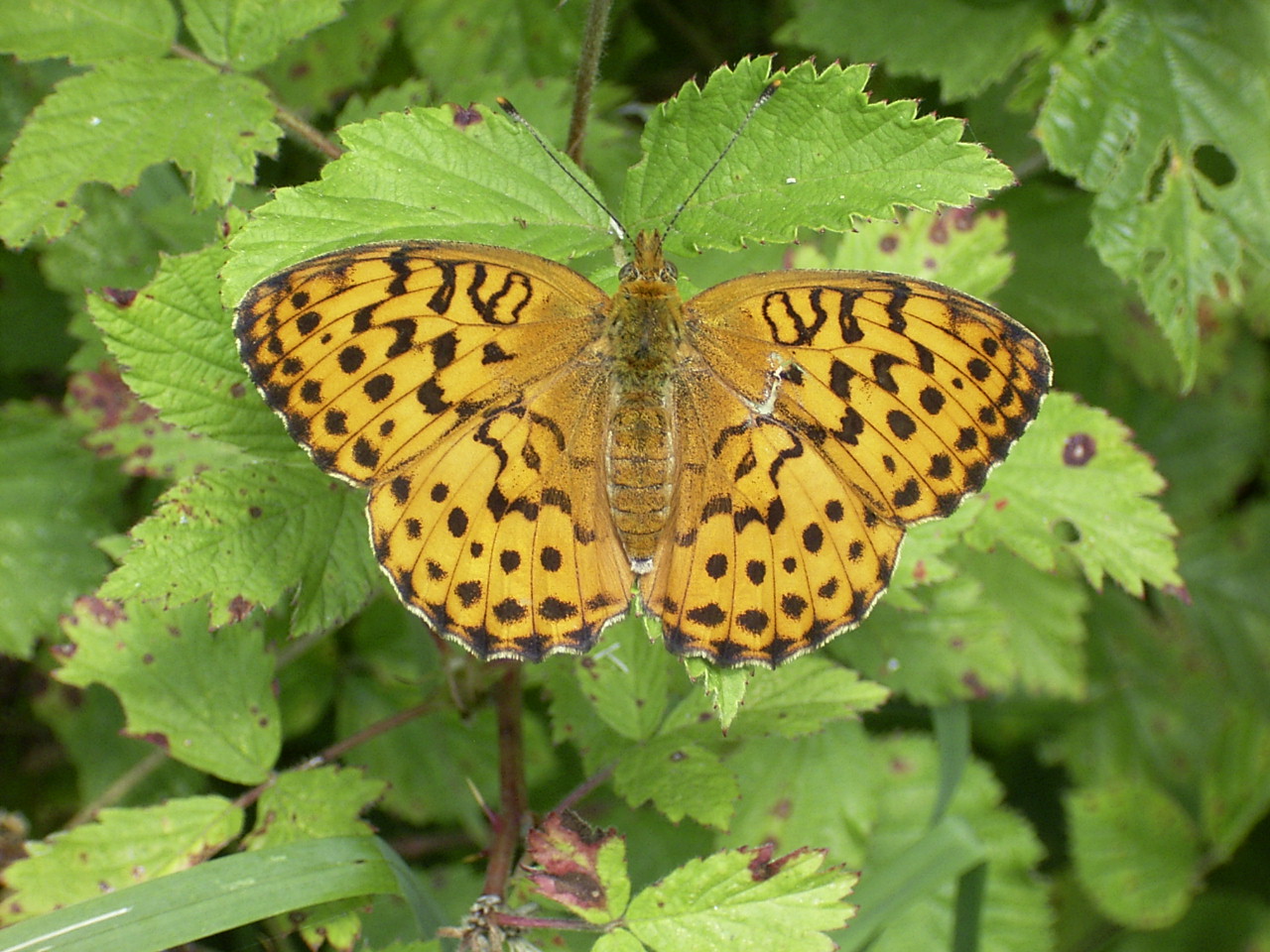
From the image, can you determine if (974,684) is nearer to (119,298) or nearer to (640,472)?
(640,472)

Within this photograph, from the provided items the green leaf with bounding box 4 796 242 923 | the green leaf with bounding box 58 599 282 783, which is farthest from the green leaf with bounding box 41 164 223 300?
the green leaf with bounding box 4 796 242 923

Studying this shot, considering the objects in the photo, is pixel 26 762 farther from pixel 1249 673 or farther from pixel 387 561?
pixel 1249 673

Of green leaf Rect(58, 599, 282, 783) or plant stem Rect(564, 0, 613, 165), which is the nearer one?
plant stem Rect(564, 0, 613, 165)

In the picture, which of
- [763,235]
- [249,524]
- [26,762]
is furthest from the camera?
[26,762]

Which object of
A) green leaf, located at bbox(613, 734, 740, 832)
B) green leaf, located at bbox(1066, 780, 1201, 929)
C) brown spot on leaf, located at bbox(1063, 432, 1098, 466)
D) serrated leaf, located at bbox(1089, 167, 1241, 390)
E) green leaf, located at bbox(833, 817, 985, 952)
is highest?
serrated leaf, located at bbox(1089, 167, 1241, 390)

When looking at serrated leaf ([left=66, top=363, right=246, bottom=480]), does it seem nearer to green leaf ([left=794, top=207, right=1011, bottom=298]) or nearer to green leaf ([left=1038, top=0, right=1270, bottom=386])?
green leaf ([left=794, top=207, right=1011, bottom=298])

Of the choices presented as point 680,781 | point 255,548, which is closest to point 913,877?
point 680,781

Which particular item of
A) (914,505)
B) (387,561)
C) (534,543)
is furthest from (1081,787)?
(387,561)

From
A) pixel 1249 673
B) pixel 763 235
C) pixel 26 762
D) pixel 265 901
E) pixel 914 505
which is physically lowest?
pixel 26 762
